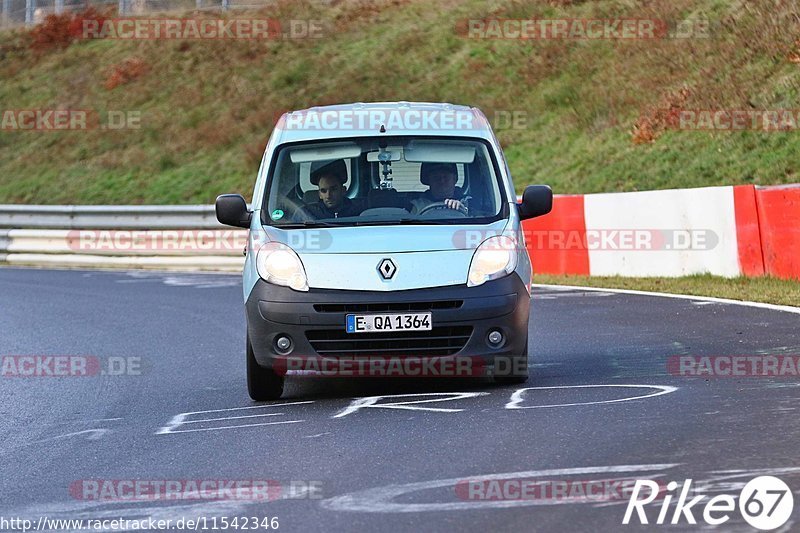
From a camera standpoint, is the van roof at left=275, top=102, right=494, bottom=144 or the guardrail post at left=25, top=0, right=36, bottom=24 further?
the guardrail post at left=25, top=0, right=36, bottom=24

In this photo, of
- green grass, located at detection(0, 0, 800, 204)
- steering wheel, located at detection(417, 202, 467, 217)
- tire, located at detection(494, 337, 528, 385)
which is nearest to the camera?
tire, located at detection(494, 337, 528, 385)

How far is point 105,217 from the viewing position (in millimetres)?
27391

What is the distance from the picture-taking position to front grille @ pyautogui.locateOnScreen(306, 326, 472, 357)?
29.0ft

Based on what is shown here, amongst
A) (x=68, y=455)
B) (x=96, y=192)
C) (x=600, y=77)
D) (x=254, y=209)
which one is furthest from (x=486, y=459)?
(x=96, y=192)

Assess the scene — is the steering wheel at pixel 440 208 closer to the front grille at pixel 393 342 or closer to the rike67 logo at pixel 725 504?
the front grille at pixel 393 342

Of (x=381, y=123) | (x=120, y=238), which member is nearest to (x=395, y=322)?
(x=381, y=123)

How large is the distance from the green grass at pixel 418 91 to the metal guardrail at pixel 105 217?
565cm

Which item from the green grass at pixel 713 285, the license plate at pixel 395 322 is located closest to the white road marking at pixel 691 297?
the green grass at pixel 713 285

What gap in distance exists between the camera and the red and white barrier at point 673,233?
51.8 feet

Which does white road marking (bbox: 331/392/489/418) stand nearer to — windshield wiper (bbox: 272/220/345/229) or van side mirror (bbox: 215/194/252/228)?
windshield wiper (bbox: 272/220/345/229)

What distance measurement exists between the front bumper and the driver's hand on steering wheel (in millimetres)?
774

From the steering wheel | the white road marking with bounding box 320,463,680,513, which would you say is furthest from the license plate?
the white road marking with bounding box 320,463,680,513

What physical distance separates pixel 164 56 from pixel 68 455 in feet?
118

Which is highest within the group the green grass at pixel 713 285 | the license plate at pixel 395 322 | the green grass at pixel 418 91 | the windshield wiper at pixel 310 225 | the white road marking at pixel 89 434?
the green grass at pixel 418 91
